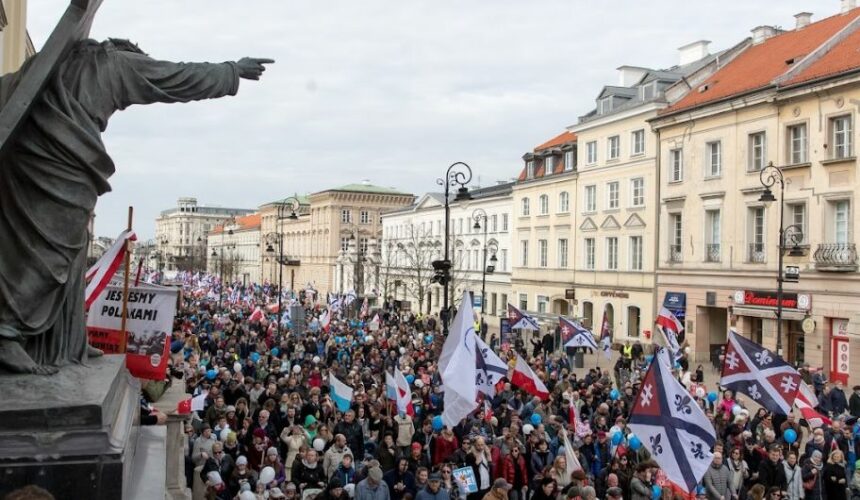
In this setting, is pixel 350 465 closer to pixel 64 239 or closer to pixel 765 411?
pixel 64 239

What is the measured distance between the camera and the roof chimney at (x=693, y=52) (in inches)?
1900

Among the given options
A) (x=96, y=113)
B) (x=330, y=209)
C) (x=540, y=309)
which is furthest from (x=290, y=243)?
(x=96, y=113)

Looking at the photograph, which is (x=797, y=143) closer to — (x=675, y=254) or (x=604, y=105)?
(x=675, y=254)

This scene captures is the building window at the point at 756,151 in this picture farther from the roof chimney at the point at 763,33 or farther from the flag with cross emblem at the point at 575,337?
the flag with cross emblem at the point at 575,337

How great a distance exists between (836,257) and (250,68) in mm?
30636

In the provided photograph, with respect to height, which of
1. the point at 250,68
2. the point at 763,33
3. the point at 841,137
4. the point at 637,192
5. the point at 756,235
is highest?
the point at 763,33

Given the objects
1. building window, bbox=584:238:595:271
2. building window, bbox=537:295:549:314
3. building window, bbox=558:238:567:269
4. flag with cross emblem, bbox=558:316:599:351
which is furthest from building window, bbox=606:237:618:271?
flag with cross emblem, bbox=558:316:599:351

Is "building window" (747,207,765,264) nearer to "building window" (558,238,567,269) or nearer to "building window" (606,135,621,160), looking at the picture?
"building window" (606,135,621,160)

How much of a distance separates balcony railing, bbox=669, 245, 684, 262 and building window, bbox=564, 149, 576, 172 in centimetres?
1144

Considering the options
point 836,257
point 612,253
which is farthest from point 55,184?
point 612,253

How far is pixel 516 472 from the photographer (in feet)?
38.4

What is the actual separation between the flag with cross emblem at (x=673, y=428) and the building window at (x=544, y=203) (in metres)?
43.5

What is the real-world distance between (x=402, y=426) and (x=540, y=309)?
4050cm

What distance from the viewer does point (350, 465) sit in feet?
35.7
